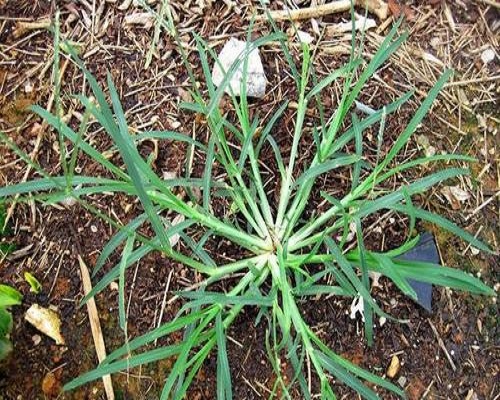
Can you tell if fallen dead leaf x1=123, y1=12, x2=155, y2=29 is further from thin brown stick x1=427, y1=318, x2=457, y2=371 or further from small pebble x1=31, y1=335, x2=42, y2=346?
thin brown stick x1=427, y1=318, x2=457, y2=371

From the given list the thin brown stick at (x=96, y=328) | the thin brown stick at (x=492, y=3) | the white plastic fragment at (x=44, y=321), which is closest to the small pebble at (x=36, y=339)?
the white plastic fragment at (x=44, y=321)

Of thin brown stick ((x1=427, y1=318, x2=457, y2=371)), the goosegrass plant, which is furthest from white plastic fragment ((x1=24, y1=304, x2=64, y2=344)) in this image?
thin brown stick ((x1=427, y1=318, x2=457, y2=371))

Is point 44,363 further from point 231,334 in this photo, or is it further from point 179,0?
point 179,0

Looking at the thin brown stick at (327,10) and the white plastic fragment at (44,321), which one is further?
the thin brown stick at (327,10)

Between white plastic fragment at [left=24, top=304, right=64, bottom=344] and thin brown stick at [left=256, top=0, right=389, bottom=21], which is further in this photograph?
thin brown stick at [left=256, top=0, right=389, bottom=21]

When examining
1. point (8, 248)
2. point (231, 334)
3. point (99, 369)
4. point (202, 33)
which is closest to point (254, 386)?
Answer: point (231, 334)

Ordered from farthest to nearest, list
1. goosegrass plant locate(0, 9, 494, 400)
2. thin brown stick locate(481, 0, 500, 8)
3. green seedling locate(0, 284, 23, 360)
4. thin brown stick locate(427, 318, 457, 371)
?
thin brown stick locate(481, 0, 500, 8)
thin brown stick locate(427, 318, 457, 371)
green seedling locate(0, 284, 23, 360)
goosegrass plant locate(0, 9, 494, 400)

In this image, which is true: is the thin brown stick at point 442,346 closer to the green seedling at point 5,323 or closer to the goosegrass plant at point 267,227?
the goosegrass plant at point 267,227
